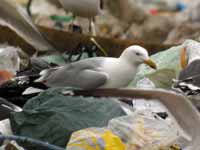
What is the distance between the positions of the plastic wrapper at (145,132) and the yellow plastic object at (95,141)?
0.21 feet

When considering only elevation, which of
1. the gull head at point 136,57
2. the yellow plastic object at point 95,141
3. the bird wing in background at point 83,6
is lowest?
the bird wing in background at point 83,6

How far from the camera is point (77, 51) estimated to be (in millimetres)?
2826

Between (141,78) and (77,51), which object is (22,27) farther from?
(141,78)

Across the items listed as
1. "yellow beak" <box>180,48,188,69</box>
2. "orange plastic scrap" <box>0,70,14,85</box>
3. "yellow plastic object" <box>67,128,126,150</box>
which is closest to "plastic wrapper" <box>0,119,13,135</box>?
"yellow plastic object" <box>67,128,126,150</box>

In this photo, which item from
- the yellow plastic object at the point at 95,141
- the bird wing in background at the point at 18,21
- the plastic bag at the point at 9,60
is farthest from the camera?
the bird wing in background at the point at 18,21

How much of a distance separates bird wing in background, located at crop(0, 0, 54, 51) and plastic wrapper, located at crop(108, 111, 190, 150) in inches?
38.0

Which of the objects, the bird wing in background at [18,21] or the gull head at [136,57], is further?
the bird wing in background at [18,21]

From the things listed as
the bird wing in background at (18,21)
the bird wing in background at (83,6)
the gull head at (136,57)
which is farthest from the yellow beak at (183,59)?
the bird wing in background at (83,6)

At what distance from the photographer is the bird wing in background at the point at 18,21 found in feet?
8.15

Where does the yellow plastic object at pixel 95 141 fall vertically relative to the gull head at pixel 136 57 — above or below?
below

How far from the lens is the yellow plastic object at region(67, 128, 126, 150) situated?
→ 1.52 meters

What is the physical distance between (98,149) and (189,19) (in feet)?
17.0

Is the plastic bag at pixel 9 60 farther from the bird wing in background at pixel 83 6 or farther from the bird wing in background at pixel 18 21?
the bird wing in background at pixel 83 6

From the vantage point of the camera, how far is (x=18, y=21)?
2.51m
